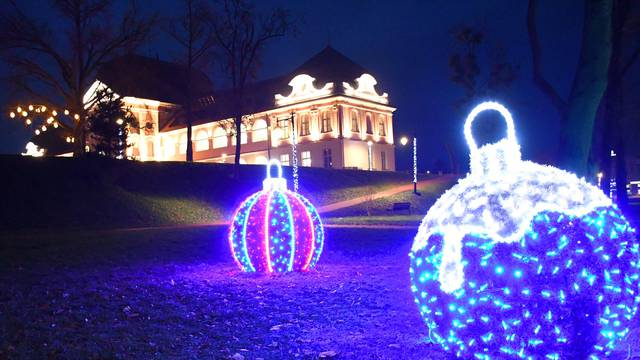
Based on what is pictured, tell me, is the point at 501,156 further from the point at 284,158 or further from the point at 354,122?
the point at 284,158

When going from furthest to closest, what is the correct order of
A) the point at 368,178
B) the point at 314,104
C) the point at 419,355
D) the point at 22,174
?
the point at 314,104 < the point at 368,178 < the point at 22,174 < the point at 419,355

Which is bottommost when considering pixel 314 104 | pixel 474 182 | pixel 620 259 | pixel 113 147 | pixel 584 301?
pixel 584 301

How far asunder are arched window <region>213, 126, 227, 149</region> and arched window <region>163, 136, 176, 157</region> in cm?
536

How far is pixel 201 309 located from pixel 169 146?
199 ft

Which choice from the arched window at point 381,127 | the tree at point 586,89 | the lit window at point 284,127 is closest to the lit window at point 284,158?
the lit window at point 284,127

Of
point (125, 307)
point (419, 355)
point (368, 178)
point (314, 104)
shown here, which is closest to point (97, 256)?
point (125, 307)

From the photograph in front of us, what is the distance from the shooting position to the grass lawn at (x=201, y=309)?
5.61m

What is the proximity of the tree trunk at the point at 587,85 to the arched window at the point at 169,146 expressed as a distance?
60014mm

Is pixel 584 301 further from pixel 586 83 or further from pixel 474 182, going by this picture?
pixel 586 83

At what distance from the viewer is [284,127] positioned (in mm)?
57688

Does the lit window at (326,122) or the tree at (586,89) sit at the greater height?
the lit window at (326,122)

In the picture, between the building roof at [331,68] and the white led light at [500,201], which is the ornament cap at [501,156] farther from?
the building roof at [331,68]

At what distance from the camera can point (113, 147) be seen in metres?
35.9

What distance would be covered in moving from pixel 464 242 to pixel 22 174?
26.9 m
